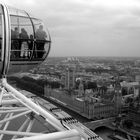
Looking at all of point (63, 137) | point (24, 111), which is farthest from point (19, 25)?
point (63, 137)

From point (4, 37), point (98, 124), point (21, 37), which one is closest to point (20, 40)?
point (21, 37)

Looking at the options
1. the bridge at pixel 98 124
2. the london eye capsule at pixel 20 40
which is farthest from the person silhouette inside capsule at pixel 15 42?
the bridge at pixel 98 124

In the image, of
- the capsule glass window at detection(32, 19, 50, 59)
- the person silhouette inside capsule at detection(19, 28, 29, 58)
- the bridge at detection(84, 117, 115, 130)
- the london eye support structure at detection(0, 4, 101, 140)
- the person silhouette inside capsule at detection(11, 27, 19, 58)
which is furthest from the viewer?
the bridge at detection(84, 117, 115, 130)

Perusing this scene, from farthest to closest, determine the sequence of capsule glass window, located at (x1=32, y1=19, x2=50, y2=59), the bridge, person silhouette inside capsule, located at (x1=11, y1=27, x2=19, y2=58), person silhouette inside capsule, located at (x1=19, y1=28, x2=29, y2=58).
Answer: the bridge < capsule glass window, located at (x1=32, y1=19, x2=50, y2=59) < person silhouette inside capsule, located at (x1=19, y1=28, x2=29, y2=58) < person silhouette inside capsule, located at (x1=11, y1=27, x2=19, y2=58)

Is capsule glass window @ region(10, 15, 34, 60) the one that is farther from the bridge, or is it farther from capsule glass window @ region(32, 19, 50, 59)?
the bridge

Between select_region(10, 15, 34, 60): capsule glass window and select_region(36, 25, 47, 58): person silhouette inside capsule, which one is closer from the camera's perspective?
select_region(10, 15, 34, 60): capsule glass window

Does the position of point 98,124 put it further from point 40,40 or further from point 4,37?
point 4,37

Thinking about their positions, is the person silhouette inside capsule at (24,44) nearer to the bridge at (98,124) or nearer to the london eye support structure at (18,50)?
the london eye support structure at (18,50)

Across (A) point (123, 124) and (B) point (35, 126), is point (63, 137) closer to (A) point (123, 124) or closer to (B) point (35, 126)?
(B) point (35, 126)

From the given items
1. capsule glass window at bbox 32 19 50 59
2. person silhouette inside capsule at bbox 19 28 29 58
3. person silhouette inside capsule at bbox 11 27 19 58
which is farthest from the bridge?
person silhouette inside capsule at bbox 11 27 19 58
